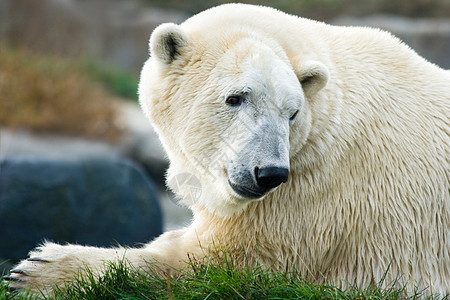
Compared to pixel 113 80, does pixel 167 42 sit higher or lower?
lower

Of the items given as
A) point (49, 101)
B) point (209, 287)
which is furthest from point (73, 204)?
point (49, 101)

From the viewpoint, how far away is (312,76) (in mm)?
3648

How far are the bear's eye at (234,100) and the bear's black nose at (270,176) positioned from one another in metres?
0.44

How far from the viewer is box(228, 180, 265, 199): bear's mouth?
3.50m

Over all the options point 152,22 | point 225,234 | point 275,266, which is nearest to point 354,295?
point 275,266

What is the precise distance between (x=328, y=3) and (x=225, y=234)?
50.2 feet

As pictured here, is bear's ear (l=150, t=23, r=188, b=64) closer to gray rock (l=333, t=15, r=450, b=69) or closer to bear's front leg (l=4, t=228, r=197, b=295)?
bear's front leg (l=4, t=228, r=197, b=295)

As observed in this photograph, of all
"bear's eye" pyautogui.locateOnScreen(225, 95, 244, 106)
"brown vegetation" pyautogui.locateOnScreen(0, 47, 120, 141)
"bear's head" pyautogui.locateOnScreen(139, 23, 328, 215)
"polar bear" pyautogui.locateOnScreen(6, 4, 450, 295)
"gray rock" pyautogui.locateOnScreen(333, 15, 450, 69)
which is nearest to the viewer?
"bear's head" pyautogui.locateOnScreen(139, 23, 328, 215)

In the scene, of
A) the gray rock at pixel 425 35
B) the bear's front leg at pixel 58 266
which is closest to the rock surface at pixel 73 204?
the bear's front leg at pixel 58 266

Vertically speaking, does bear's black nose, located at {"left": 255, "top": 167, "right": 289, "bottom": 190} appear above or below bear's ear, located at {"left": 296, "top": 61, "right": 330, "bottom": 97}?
below

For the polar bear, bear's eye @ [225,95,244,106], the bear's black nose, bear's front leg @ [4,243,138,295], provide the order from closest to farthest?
the bear's black nose, bear's eye @ [225,95,244,106], the polar bear, bear's front leg @ [4,243,138,295]

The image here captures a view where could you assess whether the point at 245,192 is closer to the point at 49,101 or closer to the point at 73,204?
the point at 73,204

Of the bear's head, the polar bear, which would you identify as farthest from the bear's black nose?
→ the polar bear

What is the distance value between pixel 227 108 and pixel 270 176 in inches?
20.8
